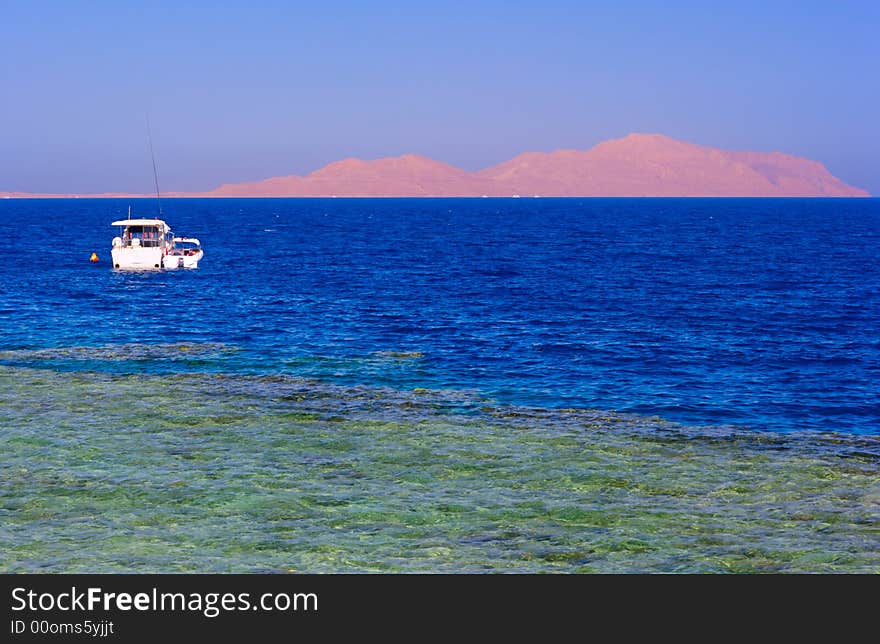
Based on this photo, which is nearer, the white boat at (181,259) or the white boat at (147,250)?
the white boat at (147,250)

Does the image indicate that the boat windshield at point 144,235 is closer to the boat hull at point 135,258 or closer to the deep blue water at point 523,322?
the boat hull at point 135,258

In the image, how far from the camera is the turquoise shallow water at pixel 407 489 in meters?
19.1

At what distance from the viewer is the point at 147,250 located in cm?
8912

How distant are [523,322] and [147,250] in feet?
155

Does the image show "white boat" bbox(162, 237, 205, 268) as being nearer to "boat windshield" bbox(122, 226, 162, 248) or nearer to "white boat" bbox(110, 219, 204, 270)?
"white boat" bbox(110, 219, 204, 270)

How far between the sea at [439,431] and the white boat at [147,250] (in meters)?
17.5

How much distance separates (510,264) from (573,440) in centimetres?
7199

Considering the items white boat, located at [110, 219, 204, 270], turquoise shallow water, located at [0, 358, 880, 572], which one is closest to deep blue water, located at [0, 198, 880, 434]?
white boat, located at [110, 219, 204, 270]

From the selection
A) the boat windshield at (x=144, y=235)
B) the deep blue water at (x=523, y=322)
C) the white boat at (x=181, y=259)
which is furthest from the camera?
the boat windshield at (x=144, y=235)

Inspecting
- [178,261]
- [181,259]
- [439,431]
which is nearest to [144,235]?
[178,261]

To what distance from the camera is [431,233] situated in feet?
565

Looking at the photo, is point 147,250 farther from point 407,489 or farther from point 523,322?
point 407,489

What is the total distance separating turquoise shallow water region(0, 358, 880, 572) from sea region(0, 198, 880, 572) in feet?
0.31

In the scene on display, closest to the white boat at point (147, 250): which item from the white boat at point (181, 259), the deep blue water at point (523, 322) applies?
the white boat at point (181, 259)
